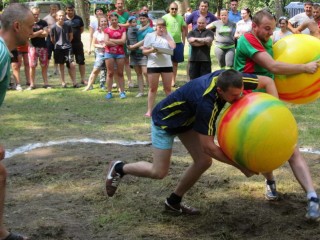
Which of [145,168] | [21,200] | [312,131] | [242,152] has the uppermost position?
[242,152]

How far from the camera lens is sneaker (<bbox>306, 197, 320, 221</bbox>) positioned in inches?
176

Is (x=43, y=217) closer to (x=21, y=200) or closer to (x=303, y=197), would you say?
(x=21, y=200)

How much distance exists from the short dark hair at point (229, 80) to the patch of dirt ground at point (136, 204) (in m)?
1.33

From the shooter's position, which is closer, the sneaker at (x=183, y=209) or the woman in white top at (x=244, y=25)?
the sneaker at (x=183, y=209)

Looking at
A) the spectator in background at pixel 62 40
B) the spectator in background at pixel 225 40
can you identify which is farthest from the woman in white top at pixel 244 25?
the spectator in background at pixel 62 40

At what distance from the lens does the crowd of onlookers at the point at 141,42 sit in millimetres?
9688

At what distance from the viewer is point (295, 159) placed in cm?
477

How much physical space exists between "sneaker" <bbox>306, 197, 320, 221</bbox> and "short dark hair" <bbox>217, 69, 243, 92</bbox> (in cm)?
136

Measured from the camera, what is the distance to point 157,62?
30.4ft

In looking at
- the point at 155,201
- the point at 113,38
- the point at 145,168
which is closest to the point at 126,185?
the point at 155,201

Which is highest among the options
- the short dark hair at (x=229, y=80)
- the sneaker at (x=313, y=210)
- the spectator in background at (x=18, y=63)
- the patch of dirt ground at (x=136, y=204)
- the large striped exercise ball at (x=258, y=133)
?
the short dark hair at (x=229, y=80)

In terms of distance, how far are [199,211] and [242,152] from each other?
→ 1283mm

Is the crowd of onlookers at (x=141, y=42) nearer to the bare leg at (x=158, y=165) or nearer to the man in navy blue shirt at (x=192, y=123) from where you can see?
the man in navy blue shirt at (x=192, y=123)

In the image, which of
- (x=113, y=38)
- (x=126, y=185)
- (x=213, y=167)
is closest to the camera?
(x=126, y=185)
